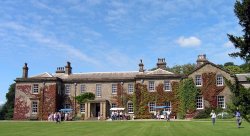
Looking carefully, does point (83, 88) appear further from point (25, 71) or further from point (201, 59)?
point (201, 59)

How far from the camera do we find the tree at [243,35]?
9.38 meters

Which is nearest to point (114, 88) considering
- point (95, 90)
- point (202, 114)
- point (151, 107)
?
point (95, 90)

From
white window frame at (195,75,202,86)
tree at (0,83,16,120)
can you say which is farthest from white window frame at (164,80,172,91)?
tree at (0,83,16,120)

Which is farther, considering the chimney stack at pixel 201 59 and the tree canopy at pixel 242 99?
the chimney stack at pixel 201 59

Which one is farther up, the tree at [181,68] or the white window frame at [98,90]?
the tree at [181,68]

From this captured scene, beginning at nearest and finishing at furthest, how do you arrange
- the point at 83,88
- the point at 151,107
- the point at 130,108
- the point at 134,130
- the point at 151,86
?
the point at 134,130, the point at 151,107, the point at 151,86, the point at 130,108, the point at 83,88

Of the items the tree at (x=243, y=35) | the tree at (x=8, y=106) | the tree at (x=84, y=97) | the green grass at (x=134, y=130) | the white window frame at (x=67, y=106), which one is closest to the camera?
the tree at (x=243, y=35)

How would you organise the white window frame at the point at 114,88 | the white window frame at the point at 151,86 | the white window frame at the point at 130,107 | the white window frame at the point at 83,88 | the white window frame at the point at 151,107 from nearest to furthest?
the white window frame at the point at 151,107, the white window frame at the point at 151,86, the white window frame at the point at 130,107, the white window frame at the point at 114,88, the white window frame at the point at 83,88

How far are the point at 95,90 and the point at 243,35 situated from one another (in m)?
46.0

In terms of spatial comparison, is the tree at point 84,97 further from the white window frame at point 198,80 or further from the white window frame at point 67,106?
the white window frame at point 198,80

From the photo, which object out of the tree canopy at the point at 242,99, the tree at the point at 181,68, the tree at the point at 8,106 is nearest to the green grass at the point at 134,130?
the tree canopy at the point at 242,99

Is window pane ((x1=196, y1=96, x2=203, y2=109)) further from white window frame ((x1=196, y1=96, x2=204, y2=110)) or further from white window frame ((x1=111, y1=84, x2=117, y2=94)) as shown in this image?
white window frame ((x1=111, y1=84, x2=117, y2=94))

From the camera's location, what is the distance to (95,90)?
54656mm

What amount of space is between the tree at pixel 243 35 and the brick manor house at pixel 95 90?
136 ft
